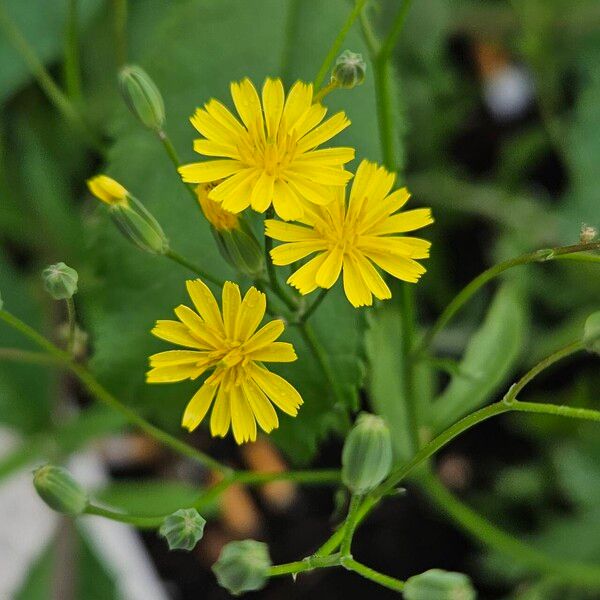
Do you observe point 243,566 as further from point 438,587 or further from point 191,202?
point 191,202

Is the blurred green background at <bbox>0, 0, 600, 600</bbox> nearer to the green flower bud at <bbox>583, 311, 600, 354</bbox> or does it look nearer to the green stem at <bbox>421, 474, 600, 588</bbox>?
the green stem at <bbox>421, 474, 600, 588</bbox>

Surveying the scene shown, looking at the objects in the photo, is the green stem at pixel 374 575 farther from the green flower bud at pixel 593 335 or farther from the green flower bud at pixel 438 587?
the green flower bud at pixel 593 335

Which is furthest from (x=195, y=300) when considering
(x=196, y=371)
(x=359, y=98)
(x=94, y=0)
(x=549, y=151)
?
(x=549, y=151)

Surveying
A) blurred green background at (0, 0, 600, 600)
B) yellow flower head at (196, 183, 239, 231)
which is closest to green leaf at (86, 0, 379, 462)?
blurred green background at (0, 0, 600, 600)

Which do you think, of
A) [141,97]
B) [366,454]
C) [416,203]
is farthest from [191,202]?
[416,203]

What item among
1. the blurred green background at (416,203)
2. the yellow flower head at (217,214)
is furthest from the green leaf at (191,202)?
the yellow flower head at (217,214)

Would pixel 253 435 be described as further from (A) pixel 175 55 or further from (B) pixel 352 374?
(A) pixel 175 55
